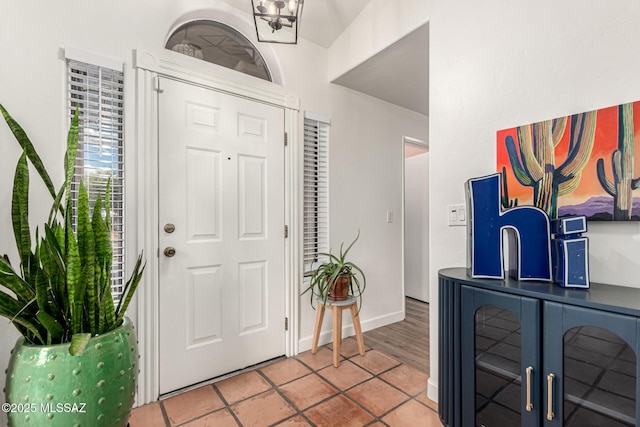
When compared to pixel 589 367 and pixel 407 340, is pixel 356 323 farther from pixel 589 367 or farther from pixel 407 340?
pixel 589 367

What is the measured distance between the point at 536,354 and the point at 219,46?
2.47m

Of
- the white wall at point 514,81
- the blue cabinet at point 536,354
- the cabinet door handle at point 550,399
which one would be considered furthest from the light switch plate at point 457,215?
the cabinet door handle at point 550,399

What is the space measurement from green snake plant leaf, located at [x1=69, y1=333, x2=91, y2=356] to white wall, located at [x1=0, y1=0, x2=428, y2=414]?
2.51 feet

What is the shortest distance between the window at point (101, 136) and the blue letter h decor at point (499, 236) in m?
1.83

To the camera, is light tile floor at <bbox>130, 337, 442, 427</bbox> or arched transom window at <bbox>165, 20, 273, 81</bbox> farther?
arched transom window at <bbox>165, 20, 273, 81</bbox>

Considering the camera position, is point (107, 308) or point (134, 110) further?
point (134, 110)

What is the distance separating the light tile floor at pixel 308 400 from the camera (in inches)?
60.3

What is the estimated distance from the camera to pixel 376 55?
2143mm

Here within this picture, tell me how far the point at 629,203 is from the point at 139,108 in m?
2.34

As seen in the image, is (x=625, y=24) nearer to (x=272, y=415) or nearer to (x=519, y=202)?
(x=519, y=202)

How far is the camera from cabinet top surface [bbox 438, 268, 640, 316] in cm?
90

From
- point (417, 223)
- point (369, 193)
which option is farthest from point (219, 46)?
point (417, 223)

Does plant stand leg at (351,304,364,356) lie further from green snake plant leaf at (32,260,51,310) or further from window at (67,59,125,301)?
green snake plant leaf at (32,260,51,310)

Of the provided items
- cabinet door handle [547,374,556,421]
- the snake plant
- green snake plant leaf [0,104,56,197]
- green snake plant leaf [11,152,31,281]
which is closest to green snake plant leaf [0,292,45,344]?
the snake plant
